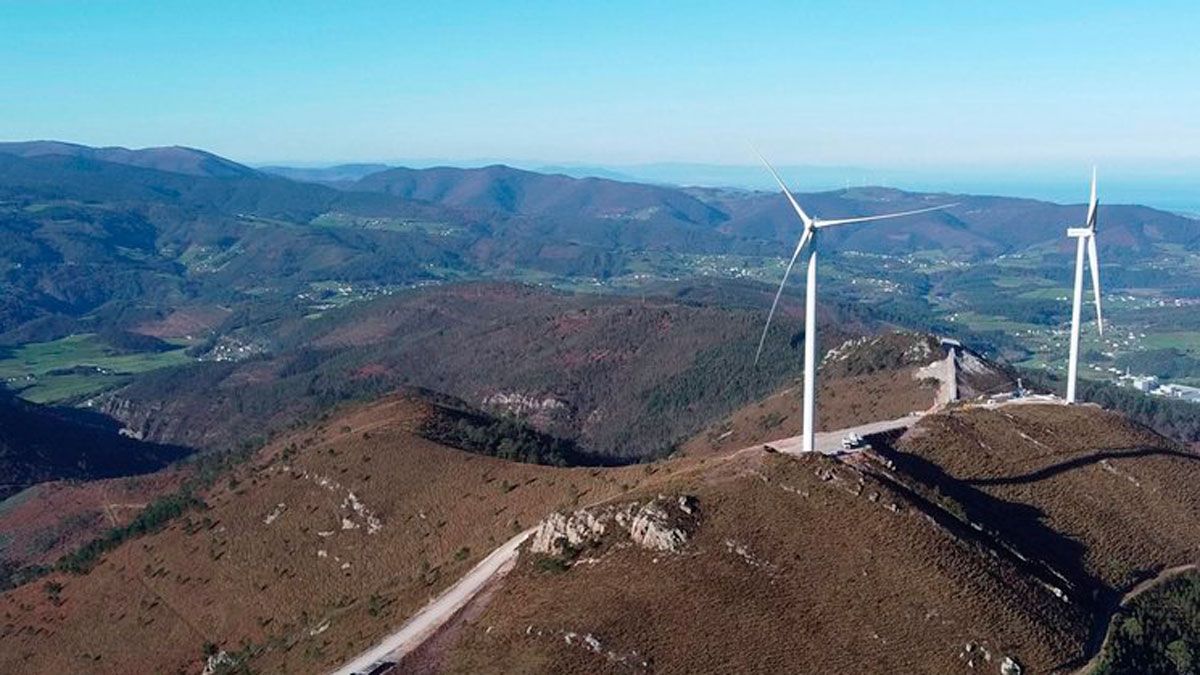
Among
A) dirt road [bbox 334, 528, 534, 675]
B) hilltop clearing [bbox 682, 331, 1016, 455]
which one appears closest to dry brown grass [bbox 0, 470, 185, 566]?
hilltop clearing [bbox 682, 331, 1016, 455]

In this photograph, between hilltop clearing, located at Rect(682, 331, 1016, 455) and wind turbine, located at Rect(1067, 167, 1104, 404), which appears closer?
wind turbine, located at Rect(1067, 167, 1104, 404)

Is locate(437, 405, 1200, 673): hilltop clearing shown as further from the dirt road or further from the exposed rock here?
the dirt road

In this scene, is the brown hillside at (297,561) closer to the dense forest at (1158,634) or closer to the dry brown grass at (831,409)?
the dense forest at (1158,634)

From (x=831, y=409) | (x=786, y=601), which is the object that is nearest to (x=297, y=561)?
(x=786, y=601)

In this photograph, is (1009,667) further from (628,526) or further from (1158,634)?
(628,526)

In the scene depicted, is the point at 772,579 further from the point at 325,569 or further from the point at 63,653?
the point at 63,653

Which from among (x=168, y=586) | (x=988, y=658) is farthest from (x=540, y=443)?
(x=988, y=658)

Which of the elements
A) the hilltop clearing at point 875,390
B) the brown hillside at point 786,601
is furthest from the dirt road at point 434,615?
the hilltop clearing at point 875,390

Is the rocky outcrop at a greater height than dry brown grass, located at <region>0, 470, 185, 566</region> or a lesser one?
greater

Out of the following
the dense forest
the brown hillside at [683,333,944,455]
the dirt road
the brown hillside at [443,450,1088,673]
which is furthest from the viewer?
the brown hillside at [683,333,944,455]
